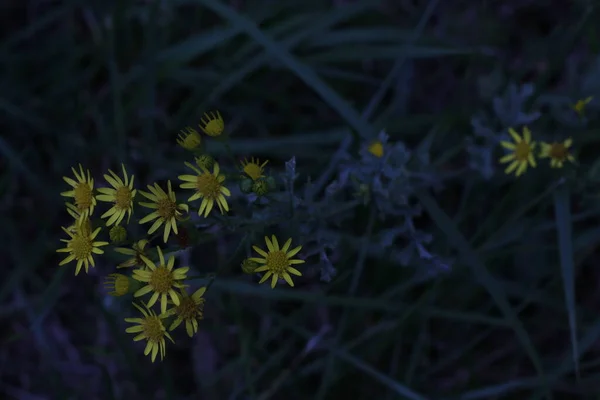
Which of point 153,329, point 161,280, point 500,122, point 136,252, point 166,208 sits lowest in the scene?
point 153,329

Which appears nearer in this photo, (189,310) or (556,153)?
(189,310)

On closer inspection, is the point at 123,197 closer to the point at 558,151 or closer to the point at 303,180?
the point at 303,180

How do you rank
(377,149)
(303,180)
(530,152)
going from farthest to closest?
(303,180), (530,152), (377,149)

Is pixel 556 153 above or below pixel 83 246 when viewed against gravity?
above

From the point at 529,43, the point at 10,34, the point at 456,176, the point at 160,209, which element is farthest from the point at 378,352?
the point at 10,34

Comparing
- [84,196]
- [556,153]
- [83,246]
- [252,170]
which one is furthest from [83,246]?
[556,153]

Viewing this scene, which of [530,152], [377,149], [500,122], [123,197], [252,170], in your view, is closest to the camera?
[252,170]

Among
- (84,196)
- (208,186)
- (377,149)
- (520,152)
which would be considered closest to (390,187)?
(377,149)

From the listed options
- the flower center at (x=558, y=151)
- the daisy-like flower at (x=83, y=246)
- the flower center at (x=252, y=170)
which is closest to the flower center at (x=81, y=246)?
the daisy-like flower at (x=83, y=246)
